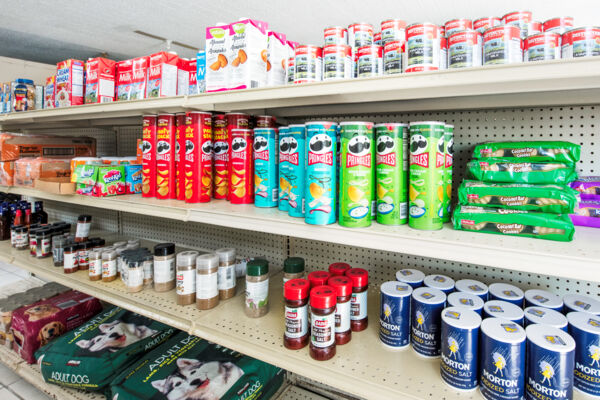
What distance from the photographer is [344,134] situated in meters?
1.01

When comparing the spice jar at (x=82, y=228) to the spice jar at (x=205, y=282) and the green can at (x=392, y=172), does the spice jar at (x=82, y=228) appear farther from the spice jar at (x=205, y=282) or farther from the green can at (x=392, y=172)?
the green can at (x=392, y=172)

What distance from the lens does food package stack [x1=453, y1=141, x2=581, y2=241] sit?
0.91m

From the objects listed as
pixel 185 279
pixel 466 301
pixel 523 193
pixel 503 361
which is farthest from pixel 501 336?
pixel 185 279

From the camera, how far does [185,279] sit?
1.47 meters

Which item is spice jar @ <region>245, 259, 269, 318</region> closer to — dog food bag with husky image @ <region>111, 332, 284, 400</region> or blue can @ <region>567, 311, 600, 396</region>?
dog food bag with husky image @ <region>111, 332, 284, 400</region>

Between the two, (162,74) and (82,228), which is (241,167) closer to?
(162,74)

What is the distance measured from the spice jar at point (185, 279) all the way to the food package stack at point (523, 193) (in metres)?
1.08

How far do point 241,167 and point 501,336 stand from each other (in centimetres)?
103

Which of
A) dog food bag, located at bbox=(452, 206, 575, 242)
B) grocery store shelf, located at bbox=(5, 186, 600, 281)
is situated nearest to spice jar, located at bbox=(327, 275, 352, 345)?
grocery store shelf, located at bbox=(5, 186, 600, 281)

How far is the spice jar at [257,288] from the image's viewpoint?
51.3 inches

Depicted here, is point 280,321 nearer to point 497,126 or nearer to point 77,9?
point 497,126

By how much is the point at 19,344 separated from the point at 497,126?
2.96m

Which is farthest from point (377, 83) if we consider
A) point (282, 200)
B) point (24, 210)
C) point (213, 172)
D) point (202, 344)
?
point (24, 210)

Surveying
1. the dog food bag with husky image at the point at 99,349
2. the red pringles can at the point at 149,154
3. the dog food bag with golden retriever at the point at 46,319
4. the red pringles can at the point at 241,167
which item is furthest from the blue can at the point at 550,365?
the dog food bag with golden retriever at the point at 46,319
